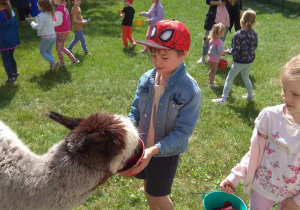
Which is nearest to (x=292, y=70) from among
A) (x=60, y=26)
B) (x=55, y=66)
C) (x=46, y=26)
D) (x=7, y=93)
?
(x=7, y=93)

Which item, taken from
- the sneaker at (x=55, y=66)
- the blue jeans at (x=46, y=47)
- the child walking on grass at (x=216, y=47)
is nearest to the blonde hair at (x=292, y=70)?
the child walking on grass at (x=216, y=47)

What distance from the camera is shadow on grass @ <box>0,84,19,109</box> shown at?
A: 5311 millimetres

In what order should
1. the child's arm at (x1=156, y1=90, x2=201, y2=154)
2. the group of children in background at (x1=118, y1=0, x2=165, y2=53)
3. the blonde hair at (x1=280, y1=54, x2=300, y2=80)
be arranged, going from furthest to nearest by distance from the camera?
the group of children in background at (x1=118, y1=0, x2=165, y2=53) < the child's arm at (x1=156, y1=90, x2=201, y2=154) < the blonde hair at (x1=280, y1=54, x2=300, y2=80)

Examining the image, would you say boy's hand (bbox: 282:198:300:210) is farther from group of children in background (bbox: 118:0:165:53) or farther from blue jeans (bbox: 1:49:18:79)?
group of children in background (bbox: 118:0:165:53)

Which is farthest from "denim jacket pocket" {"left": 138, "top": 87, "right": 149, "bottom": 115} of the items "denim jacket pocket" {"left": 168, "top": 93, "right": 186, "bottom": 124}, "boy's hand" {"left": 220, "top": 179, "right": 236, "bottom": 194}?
"boy's hand" {"left": 220, "top": 179, "right": 236, "bottom": 194}

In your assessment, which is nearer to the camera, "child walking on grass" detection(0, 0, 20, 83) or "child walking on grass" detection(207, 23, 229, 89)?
"child walking on grass" detection(0, 0, 20, 83)

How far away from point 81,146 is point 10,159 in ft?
1.77

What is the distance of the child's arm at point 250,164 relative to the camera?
2.19 meters

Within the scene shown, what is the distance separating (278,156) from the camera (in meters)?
2.11

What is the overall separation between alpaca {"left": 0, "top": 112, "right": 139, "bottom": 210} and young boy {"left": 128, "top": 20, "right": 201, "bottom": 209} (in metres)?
0.28

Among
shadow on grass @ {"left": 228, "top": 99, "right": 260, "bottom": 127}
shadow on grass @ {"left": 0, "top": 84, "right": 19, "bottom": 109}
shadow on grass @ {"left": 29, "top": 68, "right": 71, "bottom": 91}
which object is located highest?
shadow on grass @ {"left": 0, "top": 84, "right": 19, "bottom": 109}

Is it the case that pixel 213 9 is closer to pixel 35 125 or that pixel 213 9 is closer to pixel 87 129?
pixel 35 125

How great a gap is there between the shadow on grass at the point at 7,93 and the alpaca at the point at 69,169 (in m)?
3.79

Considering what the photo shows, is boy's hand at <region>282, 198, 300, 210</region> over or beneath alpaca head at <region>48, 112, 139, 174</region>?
beneath
